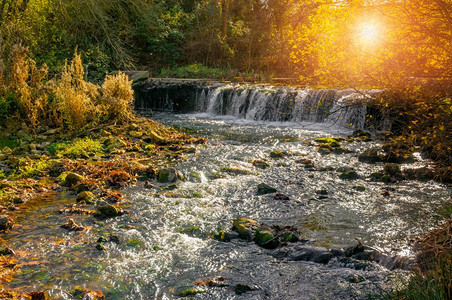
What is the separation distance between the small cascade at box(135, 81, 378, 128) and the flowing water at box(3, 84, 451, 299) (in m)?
5.81

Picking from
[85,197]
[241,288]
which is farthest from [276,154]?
[241,288]

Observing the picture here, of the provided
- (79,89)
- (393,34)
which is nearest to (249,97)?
(79,89)

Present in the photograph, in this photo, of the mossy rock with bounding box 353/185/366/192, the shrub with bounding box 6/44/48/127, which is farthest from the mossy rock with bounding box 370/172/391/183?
the shrub with bounding box 6/44/48/127

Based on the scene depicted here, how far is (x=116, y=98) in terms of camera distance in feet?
37.4

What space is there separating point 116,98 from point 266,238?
808 centimetres

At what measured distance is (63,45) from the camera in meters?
20.4

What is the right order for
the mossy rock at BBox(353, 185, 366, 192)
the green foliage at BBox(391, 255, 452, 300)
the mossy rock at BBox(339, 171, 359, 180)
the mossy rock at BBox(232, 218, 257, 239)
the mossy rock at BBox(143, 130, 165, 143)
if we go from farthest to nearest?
the mossy rock at BBox(143, 130, 165, 143) < the mossy rock at BBox(339, 171, 359, 180) < the mossy rock at BBox(353, 185, 366, 192) < the mossy rock at BBox(232, 218, 257, 239) < the green foliage at BBox(391, 255, 452, 300)

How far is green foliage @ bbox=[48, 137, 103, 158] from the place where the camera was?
8.41 meters

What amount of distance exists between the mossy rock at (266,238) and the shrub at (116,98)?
24.9 feet

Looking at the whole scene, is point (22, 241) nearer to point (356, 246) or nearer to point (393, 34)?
point (356, 246)

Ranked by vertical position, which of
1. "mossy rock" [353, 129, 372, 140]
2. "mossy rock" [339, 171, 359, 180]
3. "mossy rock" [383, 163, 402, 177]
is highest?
"mossy rock" [383, 163, 402, 177]

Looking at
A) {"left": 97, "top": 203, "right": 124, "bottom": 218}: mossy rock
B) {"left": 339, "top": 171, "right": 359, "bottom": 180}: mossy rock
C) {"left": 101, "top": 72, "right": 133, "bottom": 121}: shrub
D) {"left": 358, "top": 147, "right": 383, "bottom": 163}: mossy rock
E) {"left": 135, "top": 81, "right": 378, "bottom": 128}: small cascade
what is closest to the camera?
{"left": 97, "top": 203, "right": 124, "bottom": 218}: mossy rock

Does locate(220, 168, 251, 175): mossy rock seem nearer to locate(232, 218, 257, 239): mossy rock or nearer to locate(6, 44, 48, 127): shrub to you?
locate(232, 218, 257, 239): mossy rock

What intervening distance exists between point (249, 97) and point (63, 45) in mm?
11009
